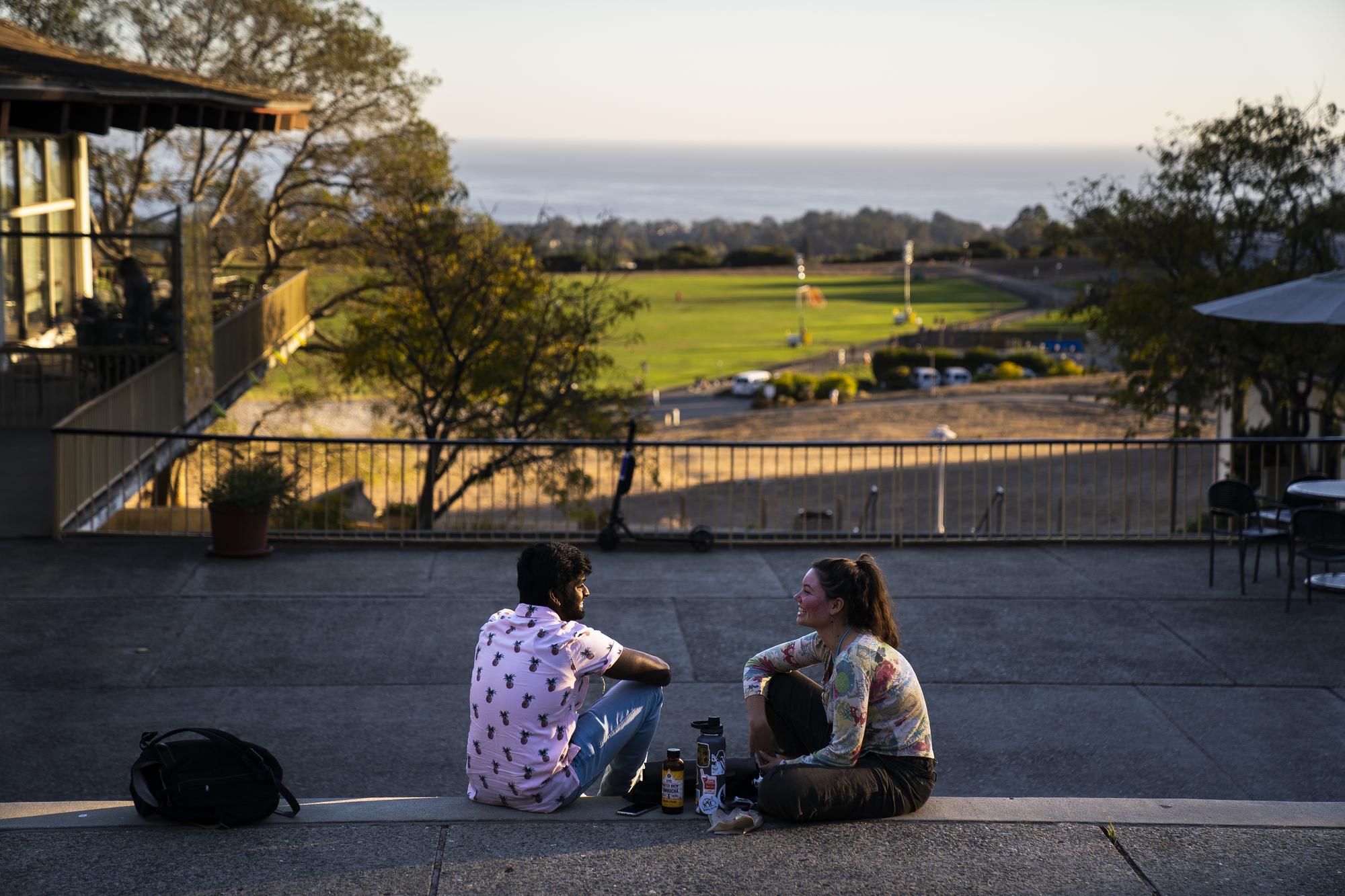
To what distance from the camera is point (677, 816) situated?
575 cm

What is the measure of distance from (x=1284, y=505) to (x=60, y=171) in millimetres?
16241

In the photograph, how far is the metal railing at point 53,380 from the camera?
15.9m

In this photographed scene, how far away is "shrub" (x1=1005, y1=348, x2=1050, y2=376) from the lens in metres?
96.9

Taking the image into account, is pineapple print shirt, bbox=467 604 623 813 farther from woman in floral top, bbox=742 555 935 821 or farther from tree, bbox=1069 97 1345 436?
tree, bbox=1069 97 1345 436

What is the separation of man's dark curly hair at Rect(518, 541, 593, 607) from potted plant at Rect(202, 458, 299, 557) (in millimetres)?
6608

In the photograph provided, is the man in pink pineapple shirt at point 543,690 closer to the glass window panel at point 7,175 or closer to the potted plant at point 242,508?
the potted plant at point 242,508

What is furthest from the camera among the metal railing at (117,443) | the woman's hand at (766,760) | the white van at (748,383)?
the white van at (748,383)

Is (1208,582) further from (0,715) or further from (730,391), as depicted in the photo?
(730,391)

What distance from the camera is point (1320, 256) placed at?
2267cm

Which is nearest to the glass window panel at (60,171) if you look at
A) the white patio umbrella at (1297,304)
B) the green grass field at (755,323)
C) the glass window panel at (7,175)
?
the glass window panel at (7,175)

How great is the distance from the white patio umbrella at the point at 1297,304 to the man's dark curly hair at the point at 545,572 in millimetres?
8096

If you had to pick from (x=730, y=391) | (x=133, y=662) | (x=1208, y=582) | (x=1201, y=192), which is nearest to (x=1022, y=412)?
(x=730, y=391)

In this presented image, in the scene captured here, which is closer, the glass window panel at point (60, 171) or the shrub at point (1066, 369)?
the glass window panel at point (60, 171)

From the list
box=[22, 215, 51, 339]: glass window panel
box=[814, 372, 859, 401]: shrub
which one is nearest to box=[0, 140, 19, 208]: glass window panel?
box=[22, 215, 51, 339]: glass window panel
